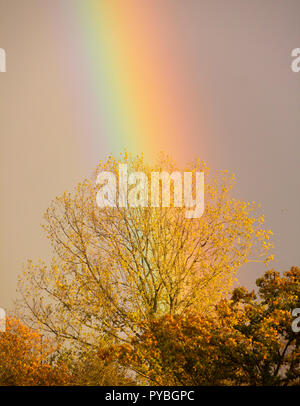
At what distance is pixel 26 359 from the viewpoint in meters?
10.4

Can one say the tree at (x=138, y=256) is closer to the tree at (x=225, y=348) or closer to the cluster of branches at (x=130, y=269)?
the cluster of branches at (x=130, y=269)

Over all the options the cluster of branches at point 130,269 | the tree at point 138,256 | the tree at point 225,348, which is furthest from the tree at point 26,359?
the tree at point 225,348

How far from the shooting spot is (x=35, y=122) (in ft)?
73.3

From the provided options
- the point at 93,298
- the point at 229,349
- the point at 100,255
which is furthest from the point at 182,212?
the point at 229,349

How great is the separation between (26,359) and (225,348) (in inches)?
221

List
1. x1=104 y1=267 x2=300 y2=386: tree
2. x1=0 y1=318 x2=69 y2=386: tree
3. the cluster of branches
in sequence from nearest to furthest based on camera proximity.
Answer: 1. x1=104 y1=267 x2=300 y2=386: tree
2. the cluster of branches
3. x1=0 y1=318 x2=69 y2=386: tree

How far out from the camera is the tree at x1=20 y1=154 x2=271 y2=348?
854 cm

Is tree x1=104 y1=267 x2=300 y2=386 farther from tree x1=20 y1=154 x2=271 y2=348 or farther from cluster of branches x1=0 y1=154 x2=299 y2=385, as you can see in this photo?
tree x1=20 y1=154 x2=271 y2=348

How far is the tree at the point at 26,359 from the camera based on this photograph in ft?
31.8

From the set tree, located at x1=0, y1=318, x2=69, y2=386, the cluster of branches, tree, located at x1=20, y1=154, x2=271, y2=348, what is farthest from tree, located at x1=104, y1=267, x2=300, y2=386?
tree, located at x1=0, y1=318, x2=69, y2=386

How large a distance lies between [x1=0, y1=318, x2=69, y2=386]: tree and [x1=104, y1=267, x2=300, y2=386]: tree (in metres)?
3.32

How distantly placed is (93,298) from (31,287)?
187cm

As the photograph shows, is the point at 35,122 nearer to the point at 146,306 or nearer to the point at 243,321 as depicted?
the point at 146,306

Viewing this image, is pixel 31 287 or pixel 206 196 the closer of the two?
pixel 206 196
